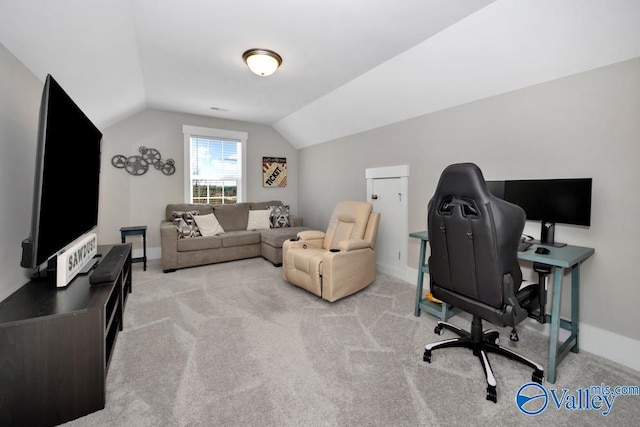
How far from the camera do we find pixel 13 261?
173 cm

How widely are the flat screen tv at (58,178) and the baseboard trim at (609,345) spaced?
355cm

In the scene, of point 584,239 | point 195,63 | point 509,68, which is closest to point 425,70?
point 509,68

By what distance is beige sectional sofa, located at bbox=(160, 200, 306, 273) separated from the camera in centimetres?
388

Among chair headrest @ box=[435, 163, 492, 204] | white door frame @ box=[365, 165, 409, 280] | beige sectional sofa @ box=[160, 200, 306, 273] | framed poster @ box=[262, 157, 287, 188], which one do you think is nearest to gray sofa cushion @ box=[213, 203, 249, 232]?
beige sectional sofa @ box=[160, 200, 306, 273]

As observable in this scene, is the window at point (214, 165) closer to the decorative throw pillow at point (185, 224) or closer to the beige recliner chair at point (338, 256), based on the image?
the decorative throw pillow at point (185, 224)

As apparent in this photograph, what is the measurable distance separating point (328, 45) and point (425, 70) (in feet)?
3.27

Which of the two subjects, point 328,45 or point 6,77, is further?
point 328,45

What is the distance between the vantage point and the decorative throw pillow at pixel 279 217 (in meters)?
5.08

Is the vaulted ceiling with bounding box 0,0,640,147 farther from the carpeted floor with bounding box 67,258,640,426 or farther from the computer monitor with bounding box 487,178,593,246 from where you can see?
the carpeted floor with bounding box 67,258,640,426

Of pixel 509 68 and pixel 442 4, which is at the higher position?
pixel 442 4

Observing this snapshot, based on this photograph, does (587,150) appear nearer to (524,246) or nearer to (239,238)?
(524,246)

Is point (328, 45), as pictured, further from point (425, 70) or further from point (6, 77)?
point (6, 77)

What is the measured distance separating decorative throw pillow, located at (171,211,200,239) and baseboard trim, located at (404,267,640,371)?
14.7 ft

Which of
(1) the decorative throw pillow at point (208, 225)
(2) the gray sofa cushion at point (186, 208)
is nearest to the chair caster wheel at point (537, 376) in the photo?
(1) the decorative throw pillow at point (208, 225)
